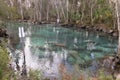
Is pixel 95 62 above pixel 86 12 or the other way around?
the other way around

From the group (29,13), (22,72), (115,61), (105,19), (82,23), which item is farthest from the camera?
(29,13)

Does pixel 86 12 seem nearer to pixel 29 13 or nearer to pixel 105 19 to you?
pixel 105 19

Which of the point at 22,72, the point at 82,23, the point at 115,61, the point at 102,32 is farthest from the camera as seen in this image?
the point at 82,23

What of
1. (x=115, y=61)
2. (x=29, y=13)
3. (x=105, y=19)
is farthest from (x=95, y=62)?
(x=29, y=13)

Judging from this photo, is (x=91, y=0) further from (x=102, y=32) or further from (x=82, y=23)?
(x=102, y=32)

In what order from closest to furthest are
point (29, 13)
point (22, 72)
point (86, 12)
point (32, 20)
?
1. point (22, 72)
2. point (86, 12)
3. point (32, 20)
4. point (29, 13)

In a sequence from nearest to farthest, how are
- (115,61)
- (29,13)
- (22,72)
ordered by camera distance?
(22,72) < (115,61) < (29,13)

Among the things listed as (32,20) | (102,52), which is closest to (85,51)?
(102,52)

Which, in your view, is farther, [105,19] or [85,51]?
[105,19]

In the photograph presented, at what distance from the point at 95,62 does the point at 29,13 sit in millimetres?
69672

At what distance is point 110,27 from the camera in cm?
5991

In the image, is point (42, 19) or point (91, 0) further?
point (42, 19)

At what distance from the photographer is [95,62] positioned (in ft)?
88.4

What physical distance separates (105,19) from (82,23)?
7.39m
